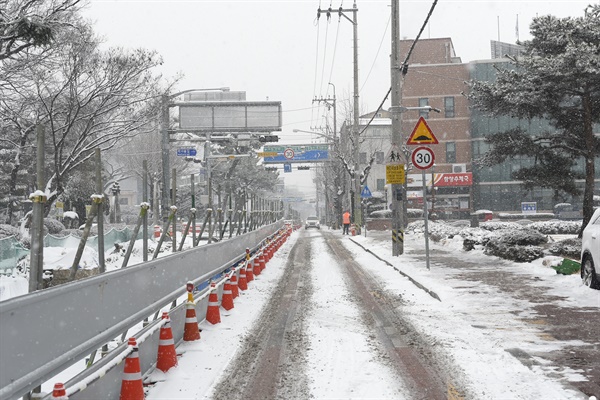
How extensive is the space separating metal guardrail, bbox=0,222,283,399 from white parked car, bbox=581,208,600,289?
714 centimetres

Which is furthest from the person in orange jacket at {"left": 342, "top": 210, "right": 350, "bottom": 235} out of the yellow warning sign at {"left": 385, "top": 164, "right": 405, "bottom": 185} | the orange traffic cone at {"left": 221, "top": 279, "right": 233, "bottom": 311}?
the orange traffic cone at {"left": 221, "top": 279, "right": 233, "bottom": 311}

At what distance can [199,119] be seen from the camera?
1564 inches

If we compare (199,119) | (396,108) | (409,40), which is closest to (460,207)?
(409,40)

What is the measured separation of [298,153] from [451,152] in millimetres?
21815

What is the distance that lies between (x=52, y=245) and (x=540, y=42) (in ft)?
A: 55.9

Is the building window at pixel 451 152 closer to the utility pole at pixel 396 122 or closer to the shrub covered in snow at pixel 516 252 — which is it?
the utility pole at pixel 396 122

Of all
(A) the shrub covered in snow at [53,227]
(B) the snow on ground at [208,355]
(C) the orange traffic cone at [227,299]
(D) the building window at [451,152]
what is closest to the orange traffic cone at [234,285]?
(B) the snow on ground at [208,355]

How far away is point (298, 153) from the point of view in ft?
176

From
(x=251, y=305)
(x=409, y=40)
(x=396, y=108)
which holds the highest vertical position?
(x=409, y=40)

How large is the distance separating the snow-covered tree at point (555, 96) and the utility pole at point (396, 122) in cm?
257

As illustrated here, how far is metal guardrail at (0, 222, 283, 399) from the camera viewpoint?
378cm

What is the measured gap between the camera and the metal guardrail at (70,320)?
378cm

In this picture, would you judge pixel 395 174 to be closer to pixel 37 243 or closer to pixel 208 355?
pixel 208 355

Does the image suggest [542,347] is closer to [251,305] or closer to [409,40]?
[251,305]
